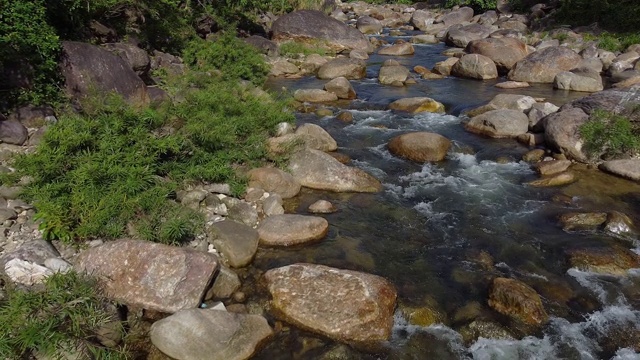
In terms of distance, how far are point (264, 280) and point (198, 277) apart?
1.01m

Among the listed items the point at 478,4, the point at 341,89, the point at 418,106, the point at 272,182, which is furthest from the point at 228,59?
the point at 478,4

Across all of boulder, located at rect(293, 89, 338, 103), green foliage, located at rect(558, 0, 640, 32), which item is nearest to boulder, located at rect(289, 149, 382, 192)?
boulder, located at rect(293, 89, 338, 103)

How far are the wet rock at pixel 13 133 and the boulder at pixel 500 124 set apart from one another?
1108 cm

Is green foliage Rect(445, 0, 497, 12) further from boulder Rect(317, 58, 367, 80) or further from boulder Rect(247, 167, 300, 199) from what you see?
boulder Rect(247, 167, 300, 199)

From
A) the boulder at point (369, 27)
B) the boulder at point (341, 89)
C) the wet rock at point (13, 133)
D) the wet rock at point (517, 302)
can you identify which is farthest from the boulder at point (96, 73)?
the boulder at point (369, 27)

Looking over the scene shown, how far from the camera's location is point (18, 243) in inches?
248

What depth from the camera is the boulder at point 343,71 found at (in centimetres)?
1955

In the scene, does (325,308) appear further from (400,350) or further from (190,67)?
(190,67)

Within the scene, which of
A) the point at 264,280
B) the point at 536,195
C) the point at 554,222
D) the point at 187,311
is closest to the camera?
the point at 187,311

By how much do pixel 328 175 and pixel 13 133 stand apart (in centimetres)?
611

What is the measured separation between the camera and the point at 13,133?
8.47 meters

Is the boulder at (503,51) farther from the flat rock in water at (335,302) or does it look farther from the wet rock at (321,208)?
the flat rock in water at (335,302)

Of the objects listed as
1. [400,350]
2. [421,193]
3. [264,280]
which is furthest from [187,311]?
[421,193]

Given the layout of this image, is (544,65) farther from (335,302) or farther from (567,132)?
(335,302)
